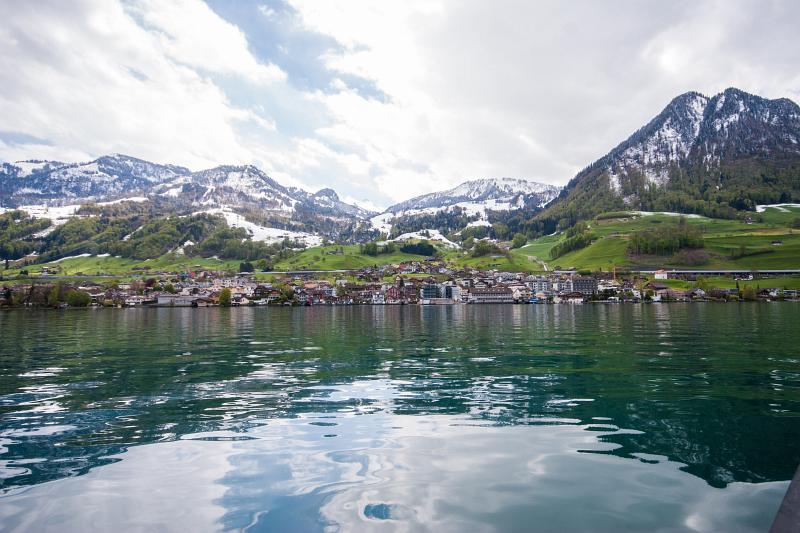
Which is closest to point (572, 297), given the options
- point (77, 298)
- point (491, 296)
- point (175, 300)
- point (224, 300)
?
point (491, 296)

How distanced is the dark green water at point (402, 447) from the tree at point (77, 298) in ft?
481

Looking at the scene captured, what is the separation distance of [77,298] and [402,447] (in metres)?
173

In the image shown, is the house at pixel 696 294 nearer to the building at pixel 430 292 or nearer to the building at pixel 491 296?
the building at pixel 491 296

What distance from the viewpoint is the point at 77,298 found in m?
153

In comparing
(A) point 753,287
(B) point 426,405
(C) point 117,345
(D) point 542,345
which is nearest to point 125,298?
(C) point 117,345

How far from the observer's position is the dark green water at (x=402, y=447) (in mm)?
9258

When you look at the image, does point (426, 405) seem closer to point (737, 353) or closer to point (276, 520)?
point (276, 520)

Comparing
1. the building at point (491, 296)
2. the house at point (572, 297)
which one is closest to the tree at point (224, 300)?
the building at point (491, 296)


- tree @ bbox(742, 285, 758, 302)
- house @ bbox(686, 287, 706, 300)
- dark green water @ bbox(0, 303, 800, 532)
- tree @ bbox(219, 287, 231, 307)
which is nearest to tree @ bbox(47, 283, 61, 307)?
tree @ bbox(219, 287, 231, 307)

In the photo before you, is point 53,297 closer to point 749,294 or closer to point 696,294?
point 696,294

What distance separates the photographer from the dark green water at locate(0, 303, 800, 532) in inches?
364

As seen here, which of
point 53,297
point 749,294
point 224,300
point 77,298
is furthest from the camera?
point 224,300

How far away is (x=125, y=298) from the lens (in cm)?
17162

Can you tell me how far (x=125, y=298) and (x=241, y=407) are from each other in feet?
584
